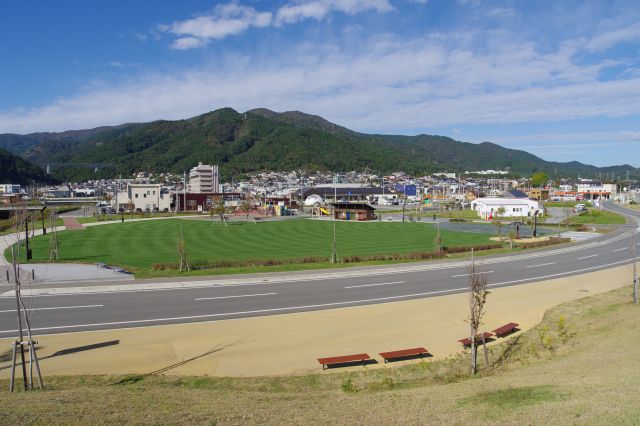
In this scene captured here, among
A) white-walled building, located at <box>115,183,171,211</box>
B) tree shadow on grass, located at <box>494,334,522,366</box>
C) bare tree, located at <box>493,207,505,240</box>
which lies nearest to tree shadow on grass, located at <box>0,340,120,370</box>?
tree shadow on grass, located at <box>494,334,522,366</box>

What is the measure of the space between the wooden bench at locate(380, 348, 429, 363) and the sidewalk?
0.98ft

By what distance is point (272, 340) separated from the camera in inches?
722

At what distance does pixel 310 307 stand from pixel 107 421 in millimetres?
14576

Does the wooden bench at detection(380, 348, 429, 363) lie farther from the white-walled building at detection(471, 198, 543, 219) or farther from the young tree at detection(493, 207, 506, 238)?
the white-walled building at detection(471, 198, 543, 219)

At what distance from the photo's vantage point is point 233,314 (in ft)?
71.9

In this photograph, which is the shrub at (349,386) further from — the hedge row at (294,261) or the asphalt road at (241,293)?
the hedge row at (294,261)

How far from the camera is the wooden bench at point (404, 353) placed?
16172 millimetres

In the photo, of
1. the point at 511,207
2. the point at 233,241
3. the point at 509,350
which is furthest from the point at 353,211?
the point at 509,350

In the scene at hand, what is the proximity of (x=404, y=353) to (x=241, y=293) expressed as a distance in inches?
476

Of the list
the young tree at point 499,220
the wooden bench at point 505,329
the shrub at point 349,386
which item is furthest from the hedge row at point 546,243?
the shrub at point 349,386

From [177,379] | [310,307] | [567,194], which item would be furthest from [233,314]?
[567,194]

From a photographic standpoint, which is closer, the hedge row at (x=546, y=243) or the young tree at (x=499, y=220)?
the hedge row at (x=546, y=243)

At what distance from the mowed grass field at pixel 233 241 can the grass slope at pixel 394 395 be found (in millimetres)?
22066

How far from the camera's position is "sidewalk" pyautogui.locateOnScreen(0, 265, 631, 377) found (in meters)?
15.7
